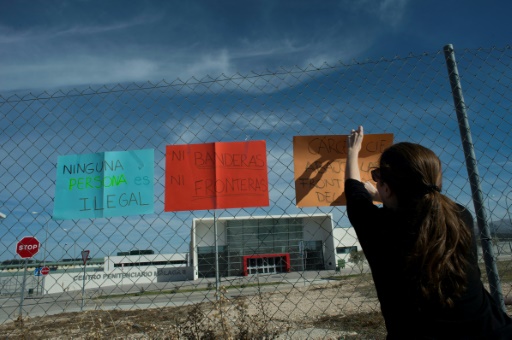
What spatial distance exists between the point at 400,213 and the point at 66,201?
2525mm

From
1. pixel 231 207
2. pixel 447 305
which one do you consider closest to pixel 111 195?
pixel 231 207

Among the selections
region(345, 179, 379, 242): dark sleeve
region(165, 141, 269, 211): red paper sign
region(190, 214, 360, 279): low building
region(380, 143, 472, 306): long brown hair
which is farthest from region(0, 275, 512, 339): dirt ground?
region(380, 143, 472, 306): long brown hair

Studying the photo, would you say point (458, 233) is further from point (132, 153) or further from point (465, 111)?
point (132, 153)

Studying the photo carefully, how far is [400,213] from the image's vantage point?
1458 mm

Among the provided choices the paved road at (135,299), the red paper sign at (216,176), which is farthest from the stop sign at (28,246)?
the red paper sign at (216,176)

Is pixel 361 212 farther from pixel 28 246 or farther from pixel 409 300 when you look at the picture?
pixel 28 246

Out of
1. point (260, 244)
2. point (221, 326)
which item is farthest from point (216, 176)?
point (221, 326)

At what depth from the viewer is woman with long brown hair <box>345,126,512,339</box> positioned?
4.34 ft

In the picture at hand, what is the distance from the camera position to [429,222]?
53.9 inches

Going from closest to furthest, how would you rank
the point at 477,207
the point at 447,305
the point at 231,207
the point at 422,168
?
1. the point at 447,305
2. the point at 422,168
3. the point at 231,207
4. the point at 477,207

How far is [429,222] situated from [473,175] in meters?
2.02

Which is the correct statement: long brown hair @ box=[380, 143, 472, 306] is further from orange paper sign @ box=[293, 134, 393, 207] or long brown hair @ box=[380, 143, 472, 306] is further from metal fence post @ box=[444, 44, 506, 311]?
metal fence post @ box=[444, 44, 506, 311]

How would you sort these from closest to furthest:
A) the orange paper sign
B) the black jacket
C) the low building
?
the black jacket → the orange paper sign → the low building

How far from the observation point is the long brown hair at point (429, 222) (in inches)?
52.4
